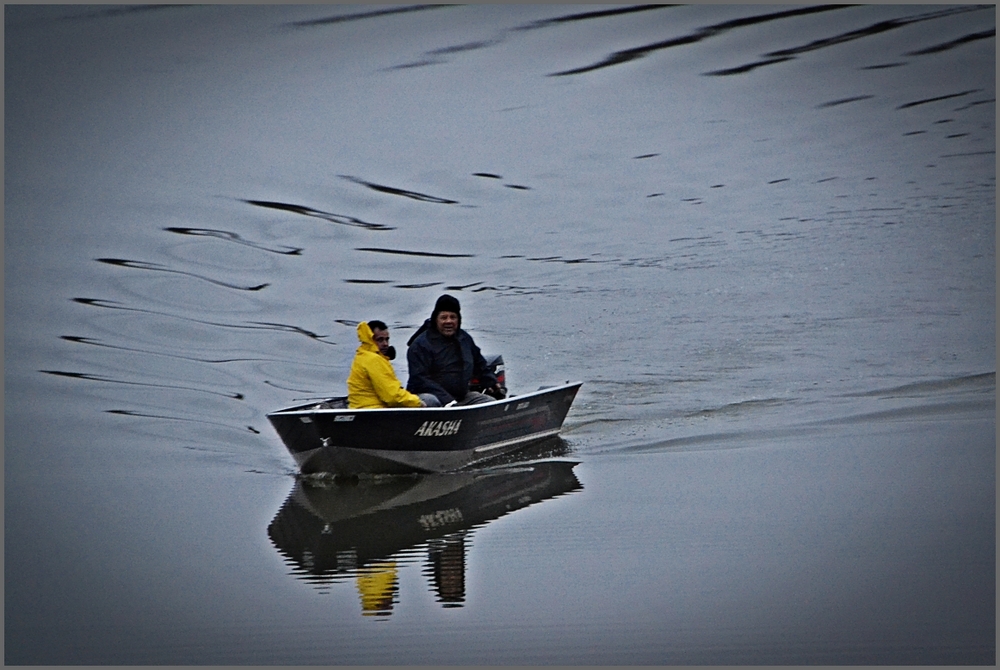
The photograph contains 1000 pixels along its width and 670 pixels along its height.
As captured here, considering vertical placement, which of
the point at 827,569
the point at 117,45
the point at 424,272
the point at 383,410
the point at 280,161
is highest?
the point at 117,45

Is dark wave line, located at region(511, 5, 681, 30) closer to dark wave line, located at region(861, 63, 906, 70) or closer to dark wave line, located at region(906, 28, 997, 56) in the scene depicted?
dark wave line, located at region(861, 63, 906, 70)

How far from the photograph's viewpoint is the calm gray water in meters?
9.69

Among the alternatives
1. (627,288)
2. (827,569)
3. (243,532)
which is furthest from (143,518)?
(627,288)

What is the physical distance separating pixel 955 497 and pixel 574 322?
34.2 feet

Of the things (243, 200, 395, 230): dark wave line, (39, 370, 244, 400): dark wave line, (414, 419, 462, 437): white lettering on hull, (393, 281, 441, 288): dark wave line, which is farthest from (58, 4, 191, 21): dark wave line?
(414, 419, 462, 437): white lettering on hull

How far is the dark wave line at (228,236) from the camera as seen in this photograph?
26.3 metres

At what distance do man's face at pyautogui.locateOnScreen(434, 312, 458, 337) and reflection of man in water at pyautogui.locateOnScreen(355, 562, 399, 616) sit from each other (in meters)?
3.51

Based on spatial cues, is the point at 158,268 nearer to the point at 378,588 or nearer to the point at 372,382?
the point at 372,382

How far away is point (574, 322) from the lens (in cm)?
2205

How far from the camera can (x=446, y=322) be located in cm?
1378

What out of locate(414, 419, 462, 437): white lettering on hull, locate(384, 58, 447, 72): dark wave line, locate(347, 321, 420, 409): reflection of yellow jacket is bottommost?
locate(414, 419, 462, 437): white lettering on hull

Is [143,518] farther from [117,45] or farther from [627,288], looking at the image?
[117,45]

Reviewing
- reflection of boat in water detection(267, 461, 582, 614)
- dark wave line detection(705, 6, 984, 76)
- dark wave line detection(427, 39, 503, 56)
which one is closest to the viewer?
reflection of boat in water detection(267, 461, 582, 614)

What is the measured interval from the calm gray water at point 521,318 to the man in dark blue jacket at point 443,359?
0.99 meters
